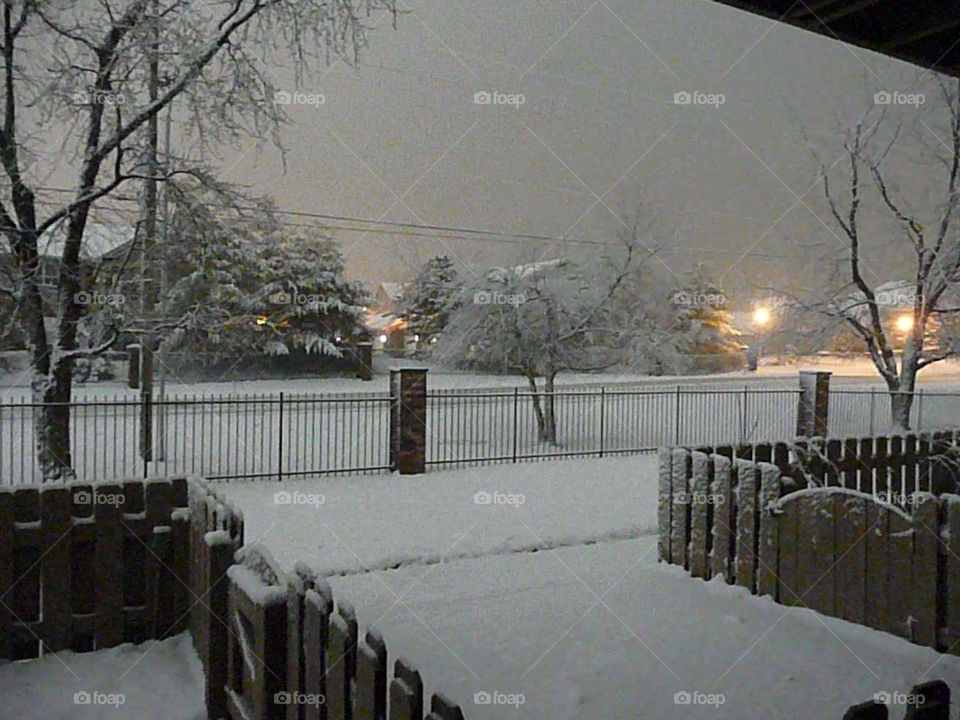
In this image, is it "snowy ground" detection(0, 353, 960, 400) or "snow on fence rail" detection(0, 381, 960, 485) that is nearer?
"snow on fence rail" detection(0, 381, 960, 485)

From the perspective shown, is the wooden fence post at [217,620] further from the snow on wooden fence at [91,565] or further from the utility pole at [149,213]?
the utility pole at [149,213]

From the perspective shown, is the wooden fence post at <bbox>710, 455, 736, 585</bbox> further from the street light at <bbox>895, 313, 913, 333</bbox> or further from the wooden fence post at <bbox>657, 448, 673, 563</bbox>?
the street light at <bbox>895, 313, 913, 333</bbox>

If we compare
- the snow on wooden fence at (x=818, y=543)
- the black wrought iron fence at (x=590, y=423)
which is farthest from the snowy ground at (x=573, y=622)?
the black wrought iron fence at (x=590, y=423)

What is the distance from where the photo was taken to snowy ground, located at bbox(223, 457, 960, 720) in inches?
130

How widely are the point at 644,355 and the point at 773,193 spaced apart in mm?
4473

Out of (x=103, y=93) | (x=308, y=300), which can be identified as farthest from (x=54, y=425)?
(x=308, y=300)

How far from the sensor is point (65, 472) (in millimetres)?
8078

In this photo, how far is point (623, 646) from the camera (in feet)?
12.6

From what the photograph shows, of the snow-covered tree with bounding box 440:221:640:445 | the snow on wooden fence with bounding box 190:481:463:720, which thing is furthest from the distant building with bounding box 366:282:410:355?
the snow on wooden fence with bounding box 190:481:463:720

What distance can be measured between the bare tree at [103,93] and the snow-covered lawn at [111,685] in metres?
5.25

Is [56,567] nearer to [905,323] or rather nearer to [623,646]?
[623,646]

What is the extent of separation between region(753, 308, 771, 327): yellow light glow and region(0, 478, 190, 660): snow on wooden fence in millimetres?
15627

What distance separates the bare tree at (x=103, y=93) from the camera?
302 inches

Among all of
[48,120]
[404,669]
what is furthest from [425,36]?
[404,669]
